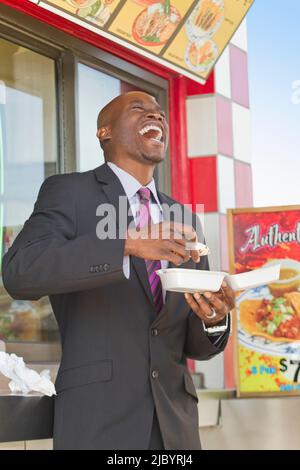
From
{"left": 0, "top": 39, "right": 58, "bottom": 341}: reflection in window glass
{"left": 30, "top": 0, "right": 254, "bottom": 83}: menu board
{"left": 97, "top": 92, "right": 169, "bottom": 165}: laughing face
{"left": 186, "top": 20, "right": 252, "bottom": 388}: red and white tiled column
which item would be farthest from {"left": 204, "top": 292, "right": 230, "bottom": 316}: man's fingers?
{"left": 186, "top": 20, "right": 252, "bottom": 388}: red and white tiled column

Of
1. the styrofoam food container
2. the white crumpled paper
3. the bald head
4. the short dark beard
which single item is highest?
the bald head

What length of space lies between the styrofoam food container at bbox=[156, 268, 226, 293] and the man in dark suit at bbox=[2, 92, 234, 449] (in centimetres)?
3

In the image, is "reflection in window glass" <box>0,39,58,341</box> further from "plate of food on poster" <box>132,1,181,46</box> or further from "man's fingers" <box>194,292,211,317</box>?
"man's fingers" <box>194,292,211,317</box>

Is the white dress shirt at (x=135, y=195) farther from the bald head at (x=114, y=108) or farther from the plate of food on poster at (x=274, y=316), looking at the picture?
the plate of food on poster at (x=274, y=316)

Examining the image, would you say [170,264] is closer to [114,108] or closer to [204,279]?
[204,279]

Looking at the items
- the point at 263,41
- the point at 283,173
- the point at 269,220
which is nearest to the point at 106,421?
the point at 269,220

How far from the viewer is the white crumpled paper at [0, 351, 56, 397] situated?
1651mm

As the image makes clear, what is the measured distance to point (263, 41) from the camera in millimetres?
4145

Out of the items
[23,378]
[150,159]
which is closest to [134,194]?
[150,159]

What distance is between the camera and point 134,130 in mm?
1907

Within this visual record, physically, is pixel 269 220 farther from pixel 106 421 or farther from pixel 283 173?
pixel 106 421

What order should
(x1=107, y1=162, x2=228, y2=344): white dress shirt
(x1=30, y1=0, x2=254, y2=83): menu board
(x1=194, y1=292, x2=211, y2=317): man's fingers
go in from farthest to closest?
(x1=30, y1=0, x2=254, y2=83): menu board < (x1=107, y1=162, x2=228, y2=344): white dress shirt < (x1=194, y1=292, x2=211, y2=317): man's fingers

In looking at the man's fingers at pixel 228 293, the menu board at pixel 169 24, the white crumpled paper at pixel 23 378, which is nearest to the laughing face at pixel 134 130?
the man's fingers at pixel 228 293
